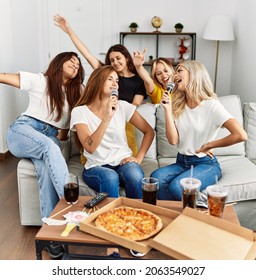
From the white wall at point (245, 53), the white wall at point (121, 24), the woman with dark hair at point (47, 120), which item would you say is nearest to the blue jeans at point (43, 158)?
the woman with dark hair at point (47, 120)

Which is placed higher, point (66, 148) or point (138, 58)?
point (138, 58)

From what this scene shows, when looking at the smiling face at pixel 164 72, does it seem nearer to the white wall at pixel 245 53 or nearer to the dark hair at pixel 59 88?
the dark hair at pixel 59 88

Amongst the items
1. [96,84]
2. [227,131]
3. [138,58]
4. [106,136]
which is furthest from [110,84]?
[227,131]

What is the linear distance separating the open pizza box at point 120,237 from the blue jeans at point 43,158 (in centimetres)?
65

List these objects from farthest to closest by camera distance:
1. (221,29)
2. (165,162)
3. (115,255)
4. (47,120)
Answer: (221,29) → (165,162) → (47,120) → (115,255)

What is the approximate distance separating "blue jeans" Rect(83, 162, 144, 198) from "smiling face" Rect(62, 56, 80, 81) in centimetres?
68

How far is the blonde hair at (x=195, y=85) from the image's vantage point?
2.22 meters

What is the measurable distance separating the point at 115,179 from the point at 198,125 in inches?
23.0

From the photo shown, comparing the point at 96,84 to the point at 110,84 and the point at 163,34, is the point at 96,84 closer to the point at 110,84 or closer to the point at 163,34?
the point at 110,84

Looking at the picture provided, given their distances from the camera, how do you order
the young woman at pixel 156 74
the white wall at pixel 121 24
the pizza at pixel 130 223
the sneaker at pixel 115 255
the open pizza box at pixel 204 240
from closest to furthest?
the open pizza box at pixel 204 240 < the pizza at pixel 130 223 < the sneaker at pixel 115 255 < the young woman at pixel 156 74 < the white wall at pixel 121 24

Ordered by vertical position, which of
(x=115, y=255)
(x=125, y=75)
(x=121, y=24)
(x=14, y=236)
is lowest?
(x=14, y=236)

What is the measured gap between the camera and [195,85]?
223 cm

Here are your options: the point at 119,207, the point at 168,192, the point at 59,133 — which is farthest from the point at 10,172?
the point at 119,207

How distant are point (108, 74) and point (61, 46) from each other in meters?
2.97
